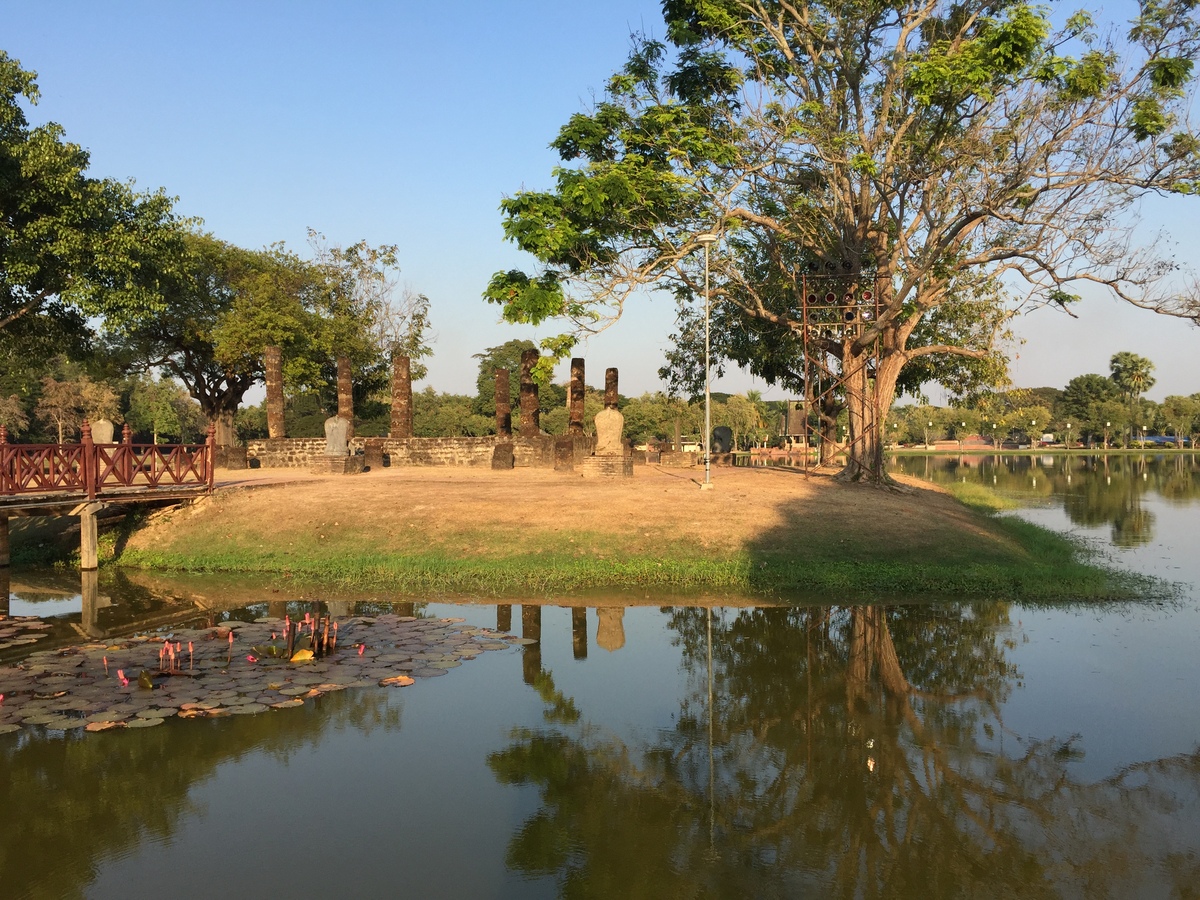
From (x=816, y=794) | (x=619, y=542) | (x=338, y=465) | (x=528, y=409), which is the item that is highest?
(x=528, y=409)

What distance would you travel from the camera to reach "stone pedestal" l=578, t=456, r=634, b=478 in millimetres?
25547

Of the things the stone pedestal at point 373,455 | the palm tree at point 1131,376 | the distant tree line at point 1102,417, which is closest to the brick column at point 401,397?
the stone pedestal at point 373,455

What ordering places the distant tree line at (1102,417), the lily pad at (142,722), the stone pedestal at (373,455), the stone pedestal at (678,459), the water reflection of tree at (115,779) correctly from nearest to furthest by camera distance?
the water reflection of tree at (115,779), the lily pad at (142,722), the stone pedestal at (373,455), the stone pedestal at (678,459), the distant tree line at (1102,417)

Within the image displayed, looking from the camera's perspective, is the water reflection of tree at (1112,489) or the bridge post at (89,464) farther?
the water reflection of tree at (1112,489)

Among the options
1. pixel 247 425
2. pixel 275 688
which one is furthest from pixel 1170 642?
pixel 247 425

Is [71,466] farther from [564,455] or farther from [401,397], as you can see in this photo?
[401,397]

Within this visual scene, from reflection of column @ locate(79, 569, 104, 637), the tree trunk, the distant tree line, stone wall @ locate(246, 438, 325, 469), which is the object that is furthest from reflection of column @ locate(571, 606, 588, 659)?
the distant tree line

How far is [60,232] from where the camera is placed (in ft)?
73.3

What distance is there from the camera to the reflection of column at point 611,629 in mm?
11719

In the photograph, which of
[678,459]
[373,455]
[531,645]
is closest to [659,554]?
[531,645]

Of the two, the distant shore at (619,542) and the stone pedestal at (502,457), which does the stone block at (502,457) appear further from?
the distant shore at (619,542)

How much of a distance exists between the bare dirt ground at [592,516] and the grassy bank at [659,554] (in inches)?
2.0

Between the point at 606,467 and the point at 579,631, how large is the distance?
1336 cm

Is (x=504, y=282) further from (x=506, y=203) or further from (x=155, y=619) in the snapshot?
(x=155, y=619)
